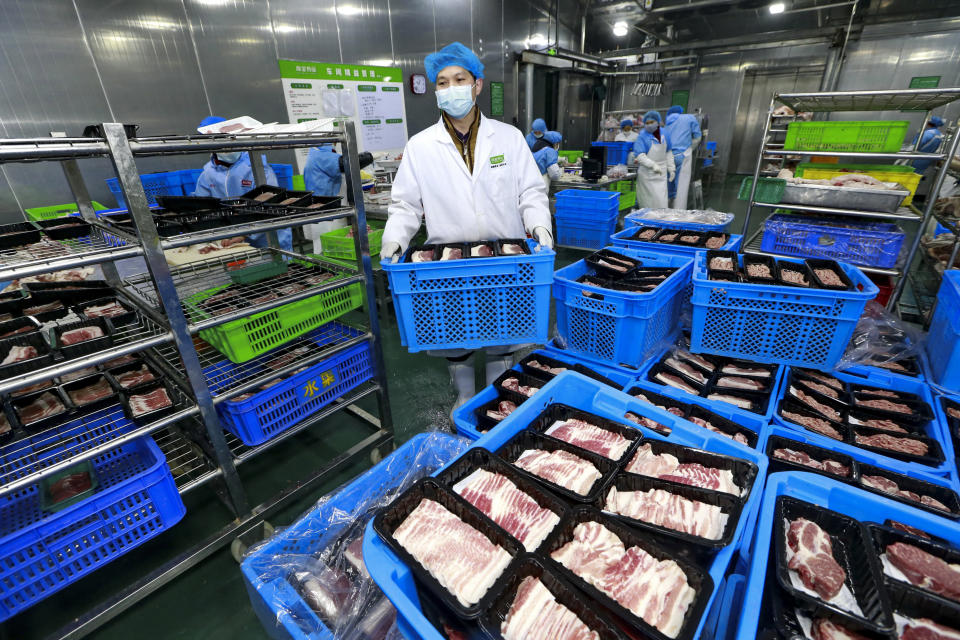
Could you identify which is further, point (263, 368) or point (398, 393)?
point (398, 393)

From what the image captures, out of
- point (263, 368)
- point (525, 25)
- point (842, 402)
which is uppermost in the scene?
point (525, 25)

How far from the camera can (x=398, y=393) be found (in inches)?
128

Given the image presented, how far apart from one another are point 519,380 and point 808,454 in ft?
4.23

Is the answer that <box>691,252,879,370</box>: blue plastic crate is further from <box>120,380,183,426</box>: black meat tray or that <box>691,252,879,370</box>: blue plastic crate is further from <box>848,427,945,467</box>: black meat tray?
<box>120,380,183,426</box>: black meat tray

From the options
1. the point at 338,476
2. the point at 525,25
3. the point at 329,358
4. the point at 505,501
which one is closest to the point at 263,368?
the point at 329,358

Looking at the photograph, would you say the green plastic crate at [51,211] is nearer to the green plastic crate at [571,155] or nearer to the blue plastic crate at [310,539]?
the blue plastic crate at [310,539]

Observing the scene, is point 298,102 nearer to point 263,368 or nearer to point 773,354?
point 263,368

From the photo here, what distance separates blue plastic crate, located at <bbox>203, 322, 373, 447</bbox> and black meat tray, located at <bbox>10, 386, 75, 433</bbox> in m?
0.51

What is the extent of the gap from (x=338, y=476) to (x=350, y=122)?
194 centimetres

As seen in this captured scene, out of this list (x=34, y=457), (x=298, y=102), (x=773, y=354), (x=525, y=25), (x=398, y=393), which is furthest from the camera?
(x=525, y=25)

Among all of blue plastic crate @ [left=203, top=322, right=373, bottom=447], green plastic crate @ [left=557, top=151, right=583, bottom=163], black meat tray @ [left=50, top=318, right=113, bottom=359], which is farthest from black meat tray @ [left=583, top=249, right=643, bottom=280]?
green plastic crate @ [left=557, top=151, right=583, bottom=163]

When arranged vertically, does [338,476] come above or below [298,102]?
below

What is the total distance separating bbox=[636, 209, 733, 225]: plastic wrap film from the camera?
370 cm

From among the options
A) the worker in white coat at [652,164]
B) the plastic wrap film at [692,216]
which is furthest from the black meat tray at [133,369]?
the worker in white coat at [652,164]
